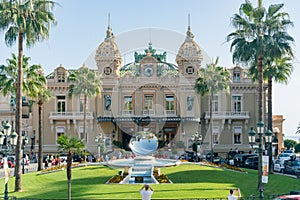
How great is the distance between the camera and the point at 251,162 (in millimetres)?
42781

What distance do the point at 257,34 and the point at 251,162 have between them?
17.5 m

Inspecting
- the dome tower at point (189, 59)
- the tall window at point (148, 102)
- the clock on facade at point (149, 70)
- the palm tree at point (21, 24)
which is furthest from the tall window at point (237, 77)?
the palm tree at point (21, 24)

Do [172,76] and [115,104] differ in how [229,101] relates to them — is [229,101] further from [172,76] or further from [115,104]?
[115,104]

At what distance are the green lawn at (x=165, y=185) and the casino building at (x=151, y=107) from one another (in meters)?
22.8

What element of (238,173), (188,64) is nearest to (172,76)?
(188,64)

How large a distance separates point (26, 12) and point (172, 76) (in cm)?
3519

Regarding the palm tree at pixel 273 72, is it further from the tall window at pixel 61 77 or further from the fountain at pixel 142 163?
the tall window at pixel 61 77

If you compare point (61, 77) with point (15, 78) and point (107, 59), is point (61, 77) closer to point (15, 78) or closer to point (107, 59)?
point (107, 59)

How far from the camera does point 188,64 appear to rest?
60.3m

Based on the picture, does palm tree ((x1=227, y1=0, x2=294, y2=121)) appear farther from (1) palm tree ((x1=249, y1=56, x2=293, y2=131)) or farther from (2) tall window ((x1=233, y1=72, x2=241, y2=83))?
(2) tall window ((x1=233, y1=72, x2=241, y2=83))

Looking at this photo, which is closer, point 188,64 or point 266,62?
point 266,62

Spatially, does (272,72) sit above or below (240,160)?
above

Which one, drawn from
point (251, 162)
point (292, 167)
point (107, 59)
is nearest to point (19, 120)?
point (292, 167)

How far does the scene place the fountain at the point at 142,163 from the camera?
29.5m
